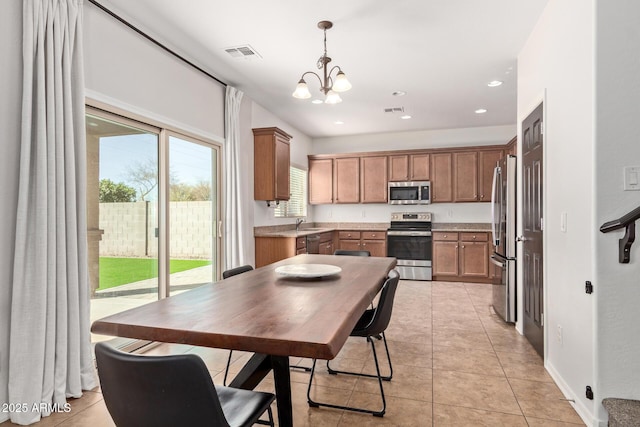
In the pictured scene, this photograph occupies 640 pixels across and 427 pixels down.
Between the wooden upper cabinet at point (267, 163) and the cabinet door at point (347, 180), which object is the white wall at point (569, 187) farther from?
the cabinet door at point (347, 180)

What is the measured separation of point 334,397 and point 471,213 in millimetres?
5193

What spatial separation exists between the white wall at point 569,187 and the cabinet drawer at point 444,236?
3.43 meters

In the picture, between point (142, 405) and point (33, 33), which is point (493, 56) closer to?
point (33, 33)

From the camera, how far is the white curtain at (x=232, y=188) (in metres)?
4.24

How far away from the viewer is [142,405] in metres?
1.06

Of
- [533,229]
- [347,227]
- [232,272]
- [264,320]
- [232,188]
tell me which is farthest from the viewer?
[347,227]

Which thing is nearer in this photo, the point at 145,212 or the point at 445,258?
the point at 145,212

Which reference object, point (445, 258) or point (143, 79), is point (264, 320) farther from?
point (445, 258)

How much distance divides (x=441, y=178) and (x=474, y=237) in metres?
1.19

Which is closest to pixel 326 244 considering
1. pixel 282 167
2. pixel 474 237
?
pixel 282 167

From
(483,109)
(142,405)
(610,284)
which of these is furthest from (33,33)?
(483,109)

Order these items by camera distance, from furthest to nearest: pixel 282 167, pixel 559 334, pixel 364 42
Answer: pixel 282 167
pixel 364 42
pixel 559 334

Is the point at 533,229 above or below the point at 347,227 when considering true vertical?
above

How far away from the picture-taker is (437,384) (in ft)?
8.04
